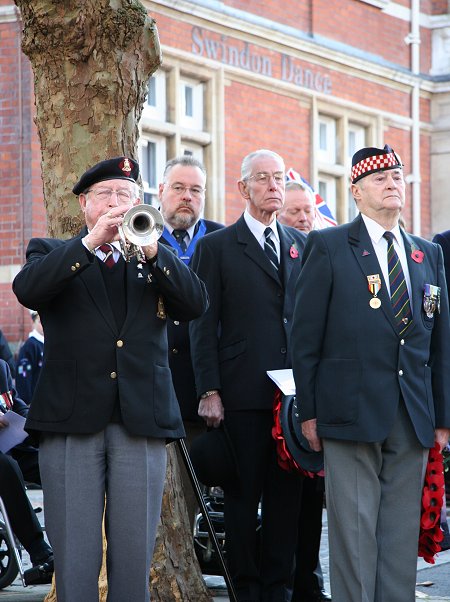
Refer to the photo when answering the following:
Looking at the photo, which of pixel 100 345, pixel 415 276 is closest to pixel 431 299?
pixel 415 276

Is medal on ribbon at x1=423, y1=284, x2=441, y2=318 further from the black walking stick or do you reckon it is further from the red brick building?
the red brick building

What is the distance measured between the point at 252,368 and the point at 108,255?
159 centimetres

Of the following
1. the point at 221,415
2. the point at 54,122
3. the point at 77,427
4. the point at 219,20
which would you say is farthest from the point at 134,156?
the point at 219,20

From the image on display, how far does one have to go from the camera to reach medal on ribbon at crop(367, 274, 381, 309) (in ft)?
19.4

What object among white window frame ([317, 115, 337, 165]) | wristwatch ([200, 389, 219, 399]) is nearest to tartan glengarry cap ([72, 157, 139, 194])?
wristwatch ([200, 389, 219, 399])

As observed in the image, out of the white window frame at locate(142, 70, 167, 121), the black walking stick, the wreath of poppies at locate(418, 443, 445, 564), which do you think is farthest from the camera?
the white window frame at locate(142, 70, 167, 121)

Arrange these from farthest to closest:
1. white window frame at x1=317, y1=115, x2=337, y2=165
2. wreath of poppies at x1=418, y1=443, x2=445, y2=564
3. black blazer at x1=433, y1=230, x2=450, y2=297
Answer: white window frame at x1=317, y1=115, x2=337, y2=165 → black blazer at x1=433, y1=230, x2=450, y2=297 → wreath of poppies at x1=418, y1=443, x2=445, y2=564

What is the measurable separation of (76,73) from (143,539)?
2253 mm

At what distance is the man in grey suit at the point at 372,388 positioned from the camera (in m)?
5.80

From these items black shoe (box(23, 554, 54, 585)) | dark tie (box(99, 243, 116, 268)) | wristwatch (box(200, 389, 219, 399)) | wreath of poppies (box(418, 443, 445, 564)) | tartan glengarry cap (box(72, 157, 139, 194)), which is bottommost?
black shoe (box(23, 554, 54, 585))

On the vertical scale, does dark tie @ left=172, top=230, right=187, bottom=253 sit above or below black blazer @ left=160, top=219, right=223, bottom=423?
above

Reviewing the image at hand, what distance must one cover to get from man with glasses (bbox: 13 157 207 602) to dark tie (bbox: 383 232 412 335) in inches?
37.5

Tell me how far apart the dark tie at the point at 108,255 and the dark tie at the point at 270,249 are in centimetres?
169

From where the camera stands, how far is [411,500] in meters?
5.89
